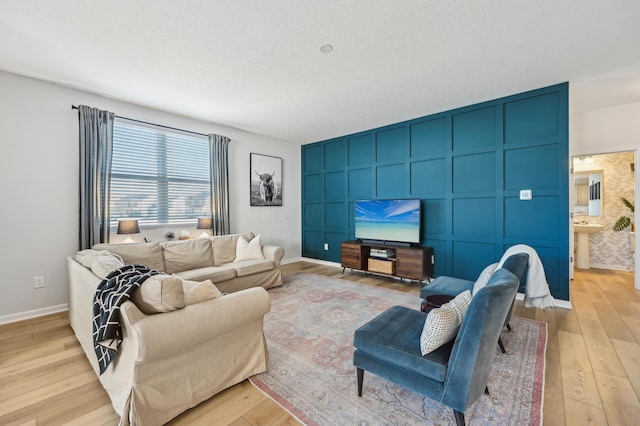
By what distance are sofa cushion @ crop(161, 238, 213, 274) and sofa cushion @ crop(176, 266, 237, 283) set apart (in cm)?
11

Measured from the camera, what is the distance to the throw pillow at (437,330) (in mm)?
1422

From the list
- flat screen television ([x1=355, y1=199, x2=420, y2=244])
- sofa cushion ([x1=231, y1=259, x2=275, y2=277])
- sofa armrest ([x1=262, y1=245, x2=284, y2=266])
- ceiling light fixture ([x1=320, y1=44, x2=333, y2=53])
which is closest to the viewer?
ceiling light fixture ([x1=320, y1=44, x2=333, y2=53])

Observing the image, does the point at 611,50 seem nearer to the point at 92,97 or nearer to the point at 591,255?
the point at 591,255

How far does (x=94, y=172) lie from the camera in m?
3.45

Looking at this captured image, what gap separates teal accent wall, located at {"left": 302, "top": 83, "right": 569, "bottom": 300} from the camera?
11.0ft

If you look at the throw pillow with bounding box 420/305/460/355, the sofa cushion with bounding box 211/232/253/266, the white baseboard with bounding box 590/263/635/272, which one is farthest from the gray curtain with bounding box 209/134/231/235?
the white baseboard with bounding box 590/263/635/272

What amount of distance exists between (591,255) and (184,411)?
23.2ft

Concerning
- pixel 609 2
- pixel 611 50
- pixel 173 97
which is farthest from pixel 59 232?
pixel 611 50

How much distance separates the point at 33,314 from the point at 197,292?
2.96 meters

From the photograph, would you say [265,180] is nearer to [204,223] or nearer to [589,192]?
[204,223]

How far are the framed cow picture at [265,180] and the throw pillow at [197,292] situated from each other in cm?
370

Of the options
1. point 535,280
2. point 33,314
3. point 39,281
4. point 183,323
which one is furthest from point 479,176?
point 33,314

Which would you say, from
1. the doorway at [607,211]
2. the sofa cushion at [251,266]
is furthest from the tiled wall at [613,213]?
the sofa cushion at [251,266]

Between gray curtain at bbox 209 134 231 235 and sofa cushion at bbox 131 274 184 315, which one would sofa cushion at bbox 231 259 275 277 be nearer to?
gray curtain at bbox 209 134 231 235
